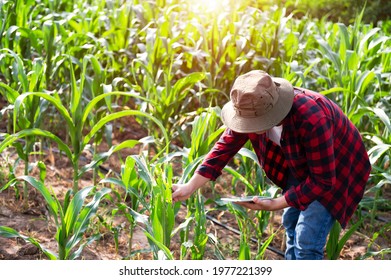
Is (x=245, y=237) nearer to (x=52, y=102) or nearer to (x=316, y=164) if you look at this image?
(x=316, y=164)

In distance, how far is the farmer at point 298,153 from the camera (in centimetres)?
228

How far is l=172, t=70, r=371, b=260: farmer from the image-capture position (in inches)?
89.9

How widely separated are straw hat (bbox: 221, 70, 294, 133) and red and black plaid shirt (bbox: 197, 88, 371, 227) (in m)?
0.06

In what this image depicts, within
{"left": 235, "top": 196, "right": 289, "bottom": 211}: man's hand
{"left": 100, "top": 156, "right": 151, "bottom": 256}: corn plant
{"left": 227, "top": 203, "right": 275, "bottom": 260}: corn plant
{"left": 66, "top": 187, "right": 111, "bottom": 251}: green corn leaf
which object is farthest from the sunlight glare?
{"left": 235, "top": 196, "right": 289, "bottom": 211}: man's hand

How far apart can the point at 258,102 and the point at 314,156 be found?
0.28 m

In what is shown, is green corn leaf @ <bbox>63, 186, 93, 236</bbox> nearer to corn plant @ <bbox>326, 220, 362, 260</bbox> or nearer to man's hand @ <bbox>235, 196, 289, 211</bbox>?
man's hand @ <bbox>235, 196, 289, 211</bbox>

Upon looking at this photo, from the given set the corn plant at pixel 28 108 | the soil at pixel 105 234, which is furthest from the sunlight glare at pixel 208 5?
the corn plant at pixel 28 108

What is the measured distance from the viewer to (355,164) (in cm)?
257

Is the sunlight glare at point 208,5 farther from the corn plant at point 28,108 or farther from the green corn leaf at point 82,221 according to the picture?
the green corn leaf at point 82,221

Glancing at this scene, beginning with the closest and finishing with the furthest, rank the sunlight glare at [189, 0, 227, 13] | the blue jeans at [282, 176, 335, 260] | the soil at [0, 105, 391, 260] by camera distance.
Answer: the blue jeans at [282, 176, 335, 260] → the soil at [0, 105, 391, 260] → the sunlight glare at [189, 0, 227, 13]

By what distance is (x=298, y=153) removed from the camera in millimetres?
2432

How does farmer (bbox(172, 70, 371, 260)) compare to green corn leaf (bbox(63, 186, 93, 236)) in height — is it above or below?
above
